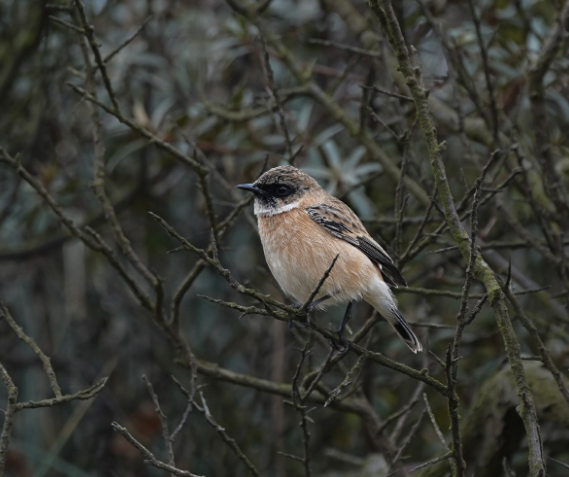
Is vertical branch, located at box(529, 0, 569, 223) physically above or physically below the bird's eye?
above

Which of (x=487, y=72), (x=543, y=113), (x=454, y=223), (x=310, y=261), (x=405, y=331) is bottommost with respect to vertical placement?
(x=405, y=331)

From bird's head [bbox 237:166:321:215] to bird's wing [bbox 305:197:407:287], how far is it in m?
0.13

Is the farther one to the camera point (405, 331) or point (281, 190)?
point (281, 190)

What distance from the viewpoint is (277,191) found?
4.52 metres

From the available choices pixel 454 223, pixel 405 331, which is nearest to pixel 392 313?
pixel 405 331

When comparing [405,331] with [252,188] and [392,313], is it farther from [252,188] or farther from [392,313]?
[252,188]

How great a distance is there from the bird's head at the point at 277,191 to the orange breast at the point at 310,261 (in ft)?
0.34

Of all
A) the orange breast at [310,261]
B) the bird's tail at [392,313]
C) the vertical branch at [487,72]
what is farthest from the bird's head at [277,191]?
the vertical branch at [487,72]

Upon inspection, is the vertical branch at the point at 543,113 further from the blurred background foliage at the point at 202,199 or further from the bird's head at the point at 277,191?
the bird's head at the point at 277,191

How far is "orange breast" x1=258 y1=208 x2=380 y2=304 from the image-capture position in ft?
13.7

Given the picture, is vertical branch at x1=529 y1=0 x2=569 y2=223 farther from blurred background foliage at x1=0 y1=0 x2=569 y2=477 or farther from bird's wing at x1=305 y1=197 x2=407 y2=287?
bird's wing at x1=305 y1=197 x2=407 y2=287

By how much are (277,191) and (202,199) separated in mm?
1864

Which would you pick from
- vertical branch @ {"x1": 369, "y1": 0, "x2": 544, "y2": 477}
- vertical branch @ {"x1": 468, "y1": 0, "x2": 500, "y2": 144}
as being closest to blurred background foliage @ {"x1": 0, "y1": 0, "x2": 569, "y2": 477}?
vertical branch @ {"x1": 468, "y1": 0, "x2": 500, "y2": 144}

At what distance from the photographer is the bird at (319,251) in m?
4.18
